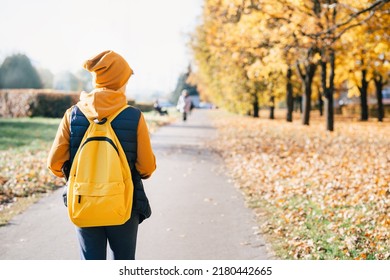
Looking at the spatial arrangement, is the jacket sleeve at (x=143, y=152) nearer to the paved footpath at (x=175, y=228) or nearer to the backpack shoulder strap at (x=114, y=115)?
the backpack shoulder strap at (x=114, y=115)

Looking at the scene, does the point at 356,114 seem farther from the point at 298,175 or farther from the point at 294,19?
the point at 298,175

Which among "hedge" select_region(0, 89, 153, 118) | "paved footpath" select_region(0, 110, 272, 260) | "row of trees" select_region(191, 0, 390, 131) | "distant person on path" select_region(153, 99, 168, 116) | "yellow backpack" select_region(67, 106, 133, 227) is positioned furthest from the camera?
"distant person on path" select_region(153, 99, 168, 116)

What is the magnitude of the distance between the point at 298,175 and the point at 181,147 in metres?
6.05

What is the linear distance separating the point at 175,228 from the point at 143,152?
10.2 feet

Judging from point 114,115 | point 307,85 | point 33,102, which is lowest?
point 33,102

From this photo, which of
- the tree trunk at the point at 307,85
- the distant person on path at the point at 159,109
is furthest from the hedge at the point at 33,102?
the tree trunk at the point at 307,85

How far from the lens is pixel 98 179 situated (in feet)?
9.67

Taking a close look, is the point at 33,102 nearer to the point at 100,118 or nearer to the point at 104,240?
the point at 104,240

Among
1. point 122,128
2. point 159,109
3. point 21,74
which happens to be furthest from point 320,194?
point 159,109

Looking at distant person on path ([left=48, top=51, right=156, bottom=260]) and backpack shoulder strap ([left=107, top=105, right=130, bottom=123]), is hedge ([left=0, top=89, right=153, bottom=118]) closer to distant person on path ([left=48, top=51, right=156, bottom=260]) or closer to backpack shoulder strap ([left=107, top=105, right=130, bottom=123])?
distant person on path ([left=48, top=51, right=156, bottom=260])

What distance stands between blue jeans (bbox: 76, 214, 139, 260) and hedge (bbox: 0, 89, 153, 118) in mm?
24327

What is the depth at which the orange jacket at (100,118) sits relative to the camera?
2949mm

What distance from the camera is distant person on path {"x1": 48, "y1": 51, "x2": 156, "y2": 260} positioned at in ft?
9.80

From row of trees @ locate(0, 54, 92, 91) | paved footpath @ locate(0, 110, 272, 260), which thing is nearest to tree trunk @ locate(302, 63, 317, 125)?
row of trees @ locate(0, 54, 92, 91)
